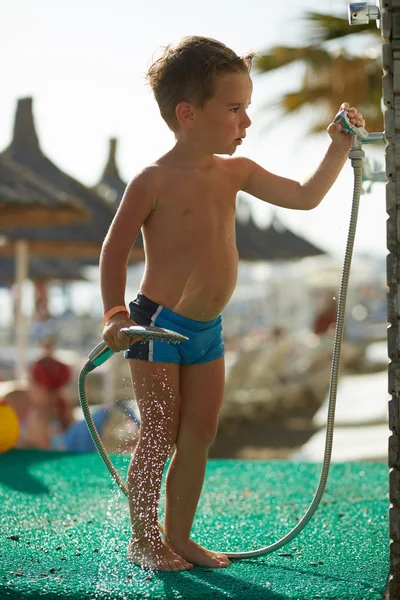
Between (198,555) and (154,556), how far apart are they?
0.44ft

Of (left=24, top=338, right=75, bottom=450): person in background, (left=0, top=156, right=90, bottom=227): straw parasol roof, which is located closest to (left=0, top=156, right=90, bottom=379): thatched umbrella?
(left=0, top=156, right=90, bottom=227): straw parasol roof

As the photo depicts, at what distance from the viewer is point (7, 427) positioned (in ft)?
15.6

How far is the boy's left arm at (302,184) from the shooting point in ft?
8.68

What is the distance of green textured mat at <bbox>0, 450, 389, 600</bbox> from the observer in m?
2.32

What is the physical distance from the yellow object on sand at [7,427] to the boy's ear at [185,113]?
2.51 meters

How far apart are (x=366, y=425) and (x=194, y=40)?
6.98 m

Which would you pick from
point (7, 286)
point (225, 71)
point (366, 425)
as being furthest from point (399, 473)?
point (7, 286)

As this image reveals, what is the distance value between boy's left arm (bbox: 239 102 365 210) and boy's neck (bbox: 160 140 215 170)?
174 mm

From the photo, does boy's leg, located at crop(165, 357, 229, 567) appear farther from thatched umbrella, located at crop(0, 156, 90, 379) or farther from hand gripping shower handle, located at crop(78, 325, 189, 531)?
thatched umbrella, located at crop(0, 156, 90, 379)

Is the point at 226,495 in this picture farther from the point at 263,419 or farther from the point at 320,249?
the point at 320,249

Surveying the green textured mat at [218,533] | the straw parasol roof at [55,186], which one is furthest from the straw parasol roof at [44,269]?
the green textured mat at [218,533]

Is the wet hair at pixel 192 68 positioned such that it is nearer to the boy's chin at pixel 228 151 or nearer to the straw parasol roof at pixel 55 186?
the boy's chin at pixel 228 151

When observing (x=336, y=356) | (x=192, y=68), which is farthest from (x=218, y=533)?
(x=192, y=68)

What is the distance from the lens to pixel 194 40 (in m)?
2.56
